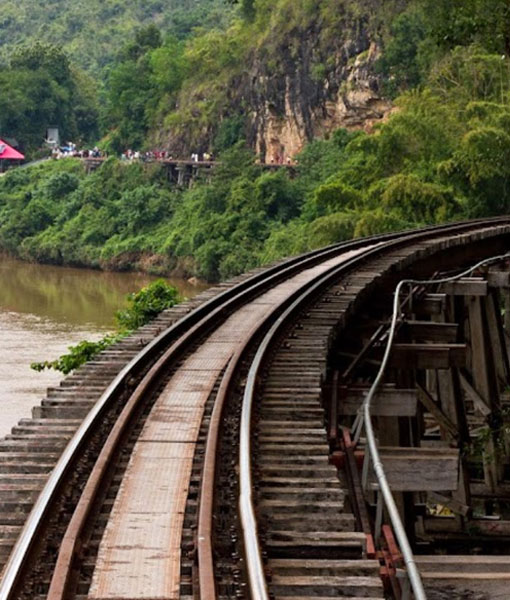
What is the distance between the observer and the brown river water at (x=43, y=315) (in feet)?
95.7

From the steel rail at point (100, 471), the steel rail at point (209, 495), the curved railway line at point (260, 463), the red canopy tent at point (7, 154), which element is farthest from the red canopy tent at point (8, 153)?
the steel rail at point (209, 495)

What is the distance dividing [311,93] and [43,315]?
91.0 feet

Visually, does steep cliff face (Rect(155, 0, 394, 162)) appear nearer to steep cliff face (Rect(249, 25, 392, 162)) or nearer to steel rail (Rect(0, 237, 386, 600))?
steep cliff face (Rect(249, 25, 392, 162))

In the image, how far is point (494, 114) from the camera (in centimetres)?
4069

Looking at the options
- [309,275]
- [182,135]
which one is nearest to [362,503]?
[309,275]

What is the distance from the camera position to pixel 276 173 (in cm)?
6256

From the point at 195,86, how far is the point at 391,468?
7349 centimetres

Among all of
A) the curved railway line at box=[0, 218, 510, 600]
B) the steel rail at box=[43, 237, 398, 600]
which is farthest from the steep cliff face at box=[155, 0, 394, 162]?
the steel rail at box=[43, 237, 398, 600]

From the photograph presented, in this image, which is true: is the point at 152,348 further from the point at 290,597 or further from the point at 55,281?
the point at 55,281

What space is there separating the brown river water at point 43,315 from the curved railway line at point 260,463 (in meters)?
10.6

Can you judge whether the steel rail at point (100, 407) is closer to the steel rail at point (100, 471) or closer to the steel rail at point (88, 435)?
the steel rail at point (88, 435)

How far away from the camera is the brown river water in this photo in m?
29.2

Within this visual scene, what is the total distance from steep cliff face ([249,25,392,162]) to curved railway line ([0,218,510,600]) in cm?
4786

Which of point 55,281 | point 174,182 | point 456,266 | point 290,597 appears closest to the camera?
point 290,597
